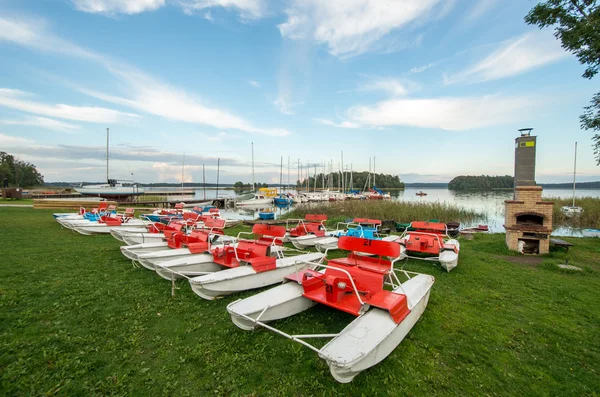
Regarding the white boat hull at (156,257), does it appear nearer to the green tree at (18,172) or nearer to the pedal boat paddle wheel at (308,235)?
the pedal boat paddle wheel at (308,235)

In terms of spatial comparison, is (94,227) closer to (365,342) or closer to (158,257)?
(158,257)

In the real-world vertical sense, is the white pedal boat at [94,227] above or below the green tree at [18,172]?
below

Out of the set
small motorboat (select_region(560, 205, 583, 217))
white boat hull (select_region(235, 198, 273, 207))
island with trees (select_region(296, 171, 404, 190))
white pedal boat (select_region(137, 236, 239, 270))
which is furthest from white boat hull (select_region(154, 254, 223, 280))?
island with trees (select_region(296, 171, 404, 190))

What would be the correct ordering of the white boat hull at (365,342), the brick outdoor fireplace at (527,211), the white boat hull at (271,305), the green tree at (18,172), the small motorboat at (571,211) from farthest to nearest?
the green tree at (18,172) → the small motorboat at (571,211) → the brick outdoor fireplace at (527,211) → the white boat hull at (271,305) → the white boat hull at (365,342)

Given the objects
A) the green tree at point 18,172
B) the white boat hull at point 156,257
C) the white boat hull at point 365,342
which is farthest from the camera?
the green tree at point 18,172

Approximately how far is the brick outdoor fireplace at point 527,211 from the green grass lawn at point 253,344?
336 centimetres

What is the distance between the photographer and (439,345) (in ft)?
12.9

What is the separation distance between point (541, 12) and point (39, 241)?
21026 mm

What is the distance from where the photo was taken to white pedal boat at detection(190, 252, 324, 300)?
203 inches

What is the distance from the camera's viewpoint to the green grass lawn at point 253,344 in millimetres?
3148

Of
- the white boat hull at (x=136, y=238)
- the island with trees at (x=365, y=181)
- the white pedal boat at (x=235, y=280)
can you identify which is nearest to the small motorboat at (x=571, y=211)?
the white pedal boat at (x=235, y=280)

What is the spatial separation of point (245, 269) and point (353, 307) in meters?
2.81

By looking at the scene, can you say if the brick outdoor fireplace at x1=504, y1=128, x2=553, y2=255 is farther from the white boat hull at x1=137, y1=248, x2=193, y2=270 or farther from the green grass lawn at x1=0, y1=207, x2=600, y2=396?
the white boat hull at x1=137, y1=248, x2=193, y2=270

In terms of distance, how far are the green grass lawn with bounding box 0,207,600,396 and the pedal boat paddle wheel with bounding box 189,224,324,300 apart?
32 centimetres
